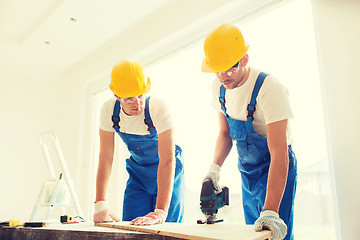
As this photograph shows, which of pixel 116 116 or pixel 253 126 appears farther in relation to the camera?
pixel 116 116

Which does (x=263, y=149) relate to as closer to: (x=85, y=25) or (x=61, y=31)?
(x=85, y=25)

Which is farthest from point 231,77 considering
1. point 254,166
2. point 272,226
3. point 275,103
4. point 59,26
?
point 59,26

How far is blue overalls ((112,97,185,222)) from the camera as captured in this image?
1881mm

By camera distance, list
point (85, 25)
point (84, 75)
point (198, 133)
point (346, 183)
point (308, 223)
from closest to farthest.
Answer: point (346, 183), point (308, 223), point (198, 133), point (85, 25), point (84, 75)

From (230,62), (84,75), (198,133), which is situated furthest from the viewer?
(84,75)

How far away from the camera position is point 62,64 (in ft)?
14.1

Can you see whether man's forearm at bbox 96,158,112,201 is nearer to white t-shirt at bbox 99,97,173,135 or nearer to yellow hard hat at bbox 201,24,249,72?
white t-shirt at bbox 99,97,173,135

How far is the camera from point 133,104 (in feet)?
5.74

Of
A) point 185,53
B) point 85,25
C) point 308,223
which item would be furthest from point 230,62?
point 85,25

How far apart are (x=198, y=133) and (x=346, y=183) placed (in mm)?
1348

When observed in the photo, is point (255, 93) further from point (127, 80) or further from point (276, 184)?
point (127, 80)

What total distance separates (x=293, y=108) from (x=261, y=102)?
817 mm

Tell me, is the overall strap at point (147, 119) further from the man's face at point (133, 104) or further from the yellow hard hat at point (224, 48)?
the yellow hard hat at point (224, 48)

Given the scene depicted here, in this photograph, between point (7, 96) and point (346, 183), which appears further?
point (7, 96)
